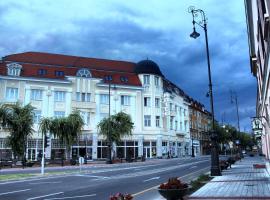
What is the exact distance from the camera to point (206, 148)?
101812mm

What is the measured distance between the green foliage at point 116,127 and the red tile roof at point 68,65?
11.8 meters

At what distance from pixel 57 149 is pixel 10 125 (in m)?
13.9

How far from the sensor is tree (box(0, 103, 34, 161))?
136 feet

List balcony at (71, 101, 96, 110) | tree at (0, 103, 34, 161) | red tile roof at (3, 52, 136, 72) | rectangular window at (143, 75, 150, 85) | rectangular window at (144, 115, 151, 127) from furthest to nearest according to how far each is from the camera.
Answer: rectangular window at (143, 75, 150, 85) < rectangular window at (144, 115, 151, 127) < red tile roof at (3, 52, 136, 72) < balcony at (71, 101, 96, 110) < tree at (0, 103, 34, 161)

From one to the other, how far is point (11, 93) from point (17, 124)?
14101mm

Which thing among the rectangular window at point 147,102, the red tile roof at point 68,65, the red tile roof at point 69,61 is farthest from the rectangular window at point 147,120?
the red tile roof at point 69,61

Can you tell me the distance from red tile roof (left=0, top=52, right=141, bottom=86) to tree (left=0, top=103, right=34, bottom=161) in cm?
1333

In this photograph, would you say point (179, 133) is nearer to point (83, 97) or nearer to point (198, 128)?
point (198, 128)

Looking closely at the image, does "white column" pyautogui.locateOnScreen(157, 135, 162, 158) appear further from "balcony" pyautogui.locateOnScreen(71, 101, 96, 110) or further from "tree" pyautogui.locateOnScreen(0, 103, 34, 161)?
"tree" pyautogui.locateOnScreen(0, 103, 34, 161)

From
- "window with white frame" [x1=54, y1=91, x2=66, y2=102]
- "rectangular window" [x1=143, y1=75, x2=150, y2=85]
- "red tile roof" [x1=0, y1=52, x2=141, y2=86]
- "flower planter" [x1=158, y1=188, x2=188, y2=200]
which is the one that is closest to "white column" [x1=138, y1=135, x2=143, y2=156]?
"red tile roof" [x1=0, y1=52, x2=141, y2=86]

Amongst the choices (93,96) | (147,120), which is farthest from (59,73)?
(147,120)

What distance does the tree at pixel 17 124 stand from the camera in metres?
41.3

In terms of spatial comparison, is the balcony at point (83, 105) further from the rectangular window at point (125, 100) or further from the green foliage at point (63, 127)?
the green foliage at point (63, 127)

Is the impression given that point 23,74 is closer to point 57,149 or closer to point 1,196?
point 57,149
